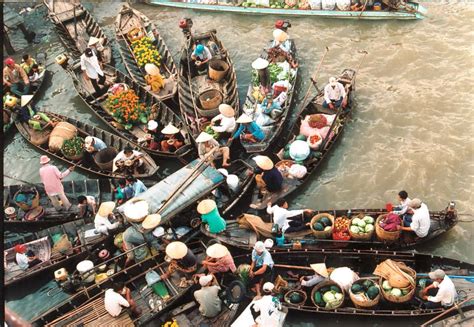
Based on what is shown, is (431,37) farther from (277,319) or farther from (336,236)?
(277,319)

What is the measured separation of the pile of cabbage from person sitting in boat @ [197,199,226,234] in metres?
3.08

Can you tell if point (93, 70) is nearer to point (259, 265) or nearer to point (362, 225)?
point (259, 265)

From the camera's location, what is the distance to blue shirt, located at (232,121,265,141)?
44.1 ft

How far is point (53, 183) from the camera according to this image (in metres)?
12.5

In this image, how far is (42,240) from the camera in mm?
12430

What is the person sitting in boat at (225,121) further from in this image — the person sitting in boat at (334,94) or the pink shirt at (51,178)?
the pink shirt at (51,178)

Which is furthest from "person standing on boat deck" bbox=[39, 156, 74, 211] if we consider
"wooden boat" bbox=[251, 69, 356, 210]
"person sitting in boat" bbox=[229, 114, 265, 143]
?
"wooden boat" bbox=[251, 69, 356, 210]

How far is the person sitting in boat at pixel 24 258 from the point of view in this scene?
11.8 meters

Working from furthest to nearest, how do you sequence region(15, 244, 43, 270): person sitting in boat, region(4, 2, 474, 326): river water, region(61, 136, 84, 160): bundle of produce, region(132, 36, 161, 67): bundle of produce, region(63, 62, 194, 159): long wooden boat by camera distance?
region(132, 36, 161, 67): bundle of produce, region(61, 136, 84, 160): bundle of produce, region(63, 62, 194, 159): long wooden boat, region(4, 2, 474, 326): river water, region(15, 244, 43, 270): person sitting in boat

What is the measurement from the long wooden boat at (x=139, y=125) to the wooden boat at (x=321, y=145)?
2.81 meters

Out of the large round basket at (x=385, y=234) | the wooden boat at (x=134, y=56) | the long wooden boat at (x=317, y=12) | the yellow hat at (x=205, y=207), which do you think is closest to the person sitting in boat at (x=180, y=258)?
the yellow hat at (x=205, y=207)

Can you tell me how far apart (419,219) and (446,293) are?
1.72 meters

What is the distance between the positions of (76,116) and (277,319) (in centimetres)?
1125

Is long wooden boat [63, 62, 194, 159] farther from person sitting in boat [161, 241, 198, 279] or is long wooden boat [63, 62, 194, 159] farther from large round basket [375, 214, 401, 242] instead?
large round basket [375, 214, 401, 242]
